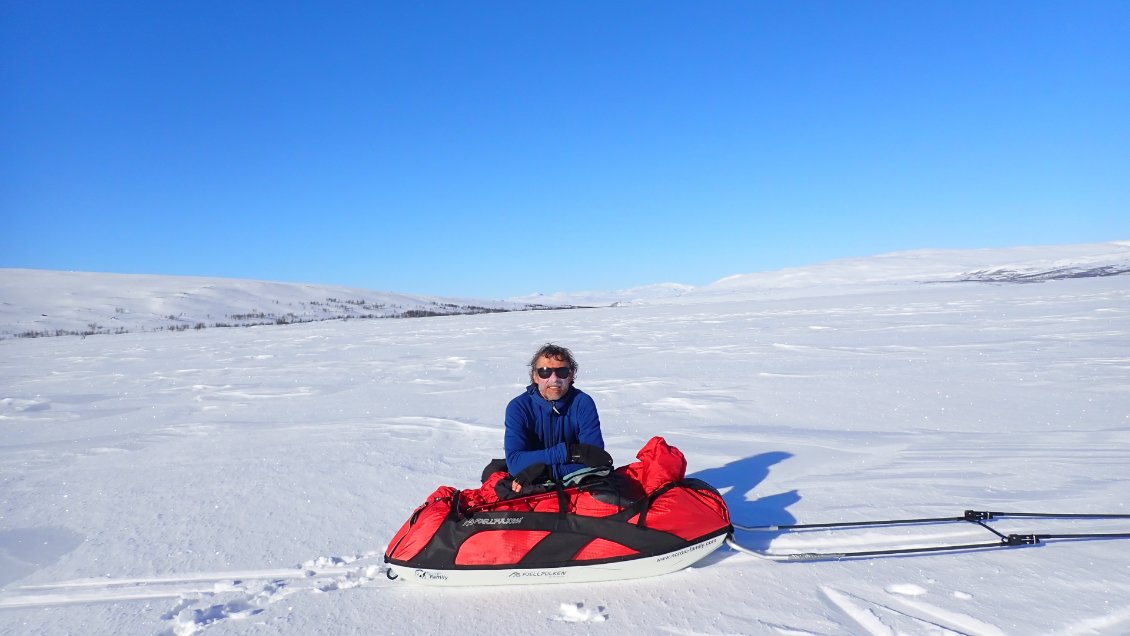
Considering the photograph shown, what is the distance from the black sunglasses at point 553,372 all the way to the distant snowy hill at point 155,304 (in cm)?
2438

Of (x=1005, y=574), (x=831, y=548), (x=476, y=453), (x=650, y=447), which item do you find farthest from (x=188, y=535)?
(x=1005, y=574)

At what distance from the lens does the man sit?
285cm

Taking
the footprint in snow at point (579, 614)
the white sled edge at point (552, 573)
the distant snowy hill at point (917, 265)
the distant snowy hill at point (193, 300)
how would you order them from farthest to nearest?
the distant snowy hill at point (917, 265) < the distant snowy hill at point (193, 300) < the white sled edge at point (552, 573) < the footprint in snow at point (579, 614)

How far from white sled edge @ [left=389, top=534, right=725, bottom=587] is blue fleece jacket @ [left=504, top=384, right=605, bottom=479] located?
0.63 m

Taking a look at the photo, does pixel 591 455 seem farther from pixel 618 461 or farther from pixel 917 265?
pixel 917 265

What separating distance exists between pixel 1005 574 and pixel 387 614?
268 cm

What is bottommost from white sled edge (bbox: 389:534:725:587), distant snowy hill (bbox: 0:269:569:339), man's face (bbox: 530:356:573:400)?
white sled edge (bbox: 389:534:725:587)

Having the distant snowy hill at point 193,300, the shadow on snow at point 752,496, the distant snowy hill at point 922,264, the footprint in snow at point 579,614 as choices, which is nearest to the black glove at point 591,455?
the footprint in snow at point 579,614

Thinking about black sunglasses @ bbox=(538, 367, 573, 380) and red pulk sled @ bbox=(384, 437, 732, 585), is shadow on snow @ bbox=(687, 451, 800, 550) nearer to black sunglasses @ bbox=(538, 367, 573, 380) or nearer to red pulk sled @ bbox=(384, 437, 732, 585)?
red pulk sled @ bbox=(384, 437, 732, 585)

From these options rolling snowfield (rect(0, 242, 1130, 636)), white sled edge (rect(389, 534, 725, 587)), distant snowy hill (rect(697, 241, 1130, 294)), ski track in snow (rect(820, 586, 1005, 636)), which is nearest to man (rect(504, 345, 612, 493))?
white sled edge (rect(389, 534, 725, 587))

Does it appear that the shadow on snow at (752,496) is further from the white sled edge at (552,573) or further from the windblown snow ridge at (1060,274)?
the windblown snow ridge at (1060,274)

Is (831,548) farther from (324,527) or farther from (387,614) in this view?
(324,527)

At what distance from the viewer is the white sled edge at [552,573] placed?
245 cm

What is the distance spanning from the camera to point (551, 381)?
2967 millimetres
